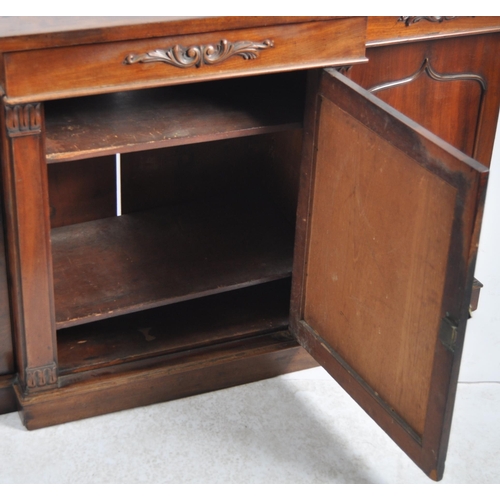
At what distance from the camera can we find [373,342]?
1.87 m

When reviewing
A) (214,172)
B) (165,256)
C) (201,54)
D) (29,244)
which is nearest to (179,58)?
(201,54)

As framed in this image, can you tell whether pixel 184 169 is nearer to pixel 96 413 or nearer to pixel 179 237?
pixel 179 237

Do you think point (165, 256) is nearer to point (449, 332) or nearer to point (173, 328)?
point (173, 328)

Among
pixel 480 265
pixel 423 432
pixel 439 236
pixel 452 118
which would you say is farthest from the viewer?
pixel 480 265

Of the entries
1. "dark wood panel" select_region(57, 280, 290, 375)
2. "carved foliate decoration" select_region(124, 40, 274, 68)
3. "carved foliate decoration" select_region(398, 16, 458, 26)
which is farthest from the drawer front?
"dark wood panel" select_region(57, 280, 290, 375)

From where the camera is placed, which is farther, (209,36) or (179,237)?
(179,237)

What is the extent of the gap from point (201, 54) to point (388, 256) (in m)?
0.55

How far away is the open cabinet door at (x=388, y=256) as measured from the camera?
1.57m

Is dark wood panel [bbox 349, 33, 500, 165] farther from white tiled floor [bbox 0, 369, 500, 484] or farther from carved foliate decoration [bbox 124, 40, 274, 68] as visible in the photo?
white tiled floor [bbox 0, 369, 500, 484]

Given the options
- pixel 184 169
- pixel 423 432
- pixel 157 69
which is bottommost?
pixel 423 432

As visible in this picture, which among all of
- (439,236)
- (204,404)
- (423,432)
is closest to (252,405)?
(204,404)

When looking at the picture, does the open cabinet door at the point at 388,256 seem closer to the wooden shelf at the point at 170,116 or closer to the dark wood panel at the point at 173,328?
the wooden shelf at the point at 170,116

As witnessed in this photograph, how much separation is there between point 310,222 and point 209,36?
0.50m

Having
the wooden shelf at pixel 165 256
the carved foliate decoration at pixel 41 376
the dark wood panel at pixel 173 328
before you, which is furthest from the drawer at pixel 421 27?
the carved foliate decoration at pixel 41 376
